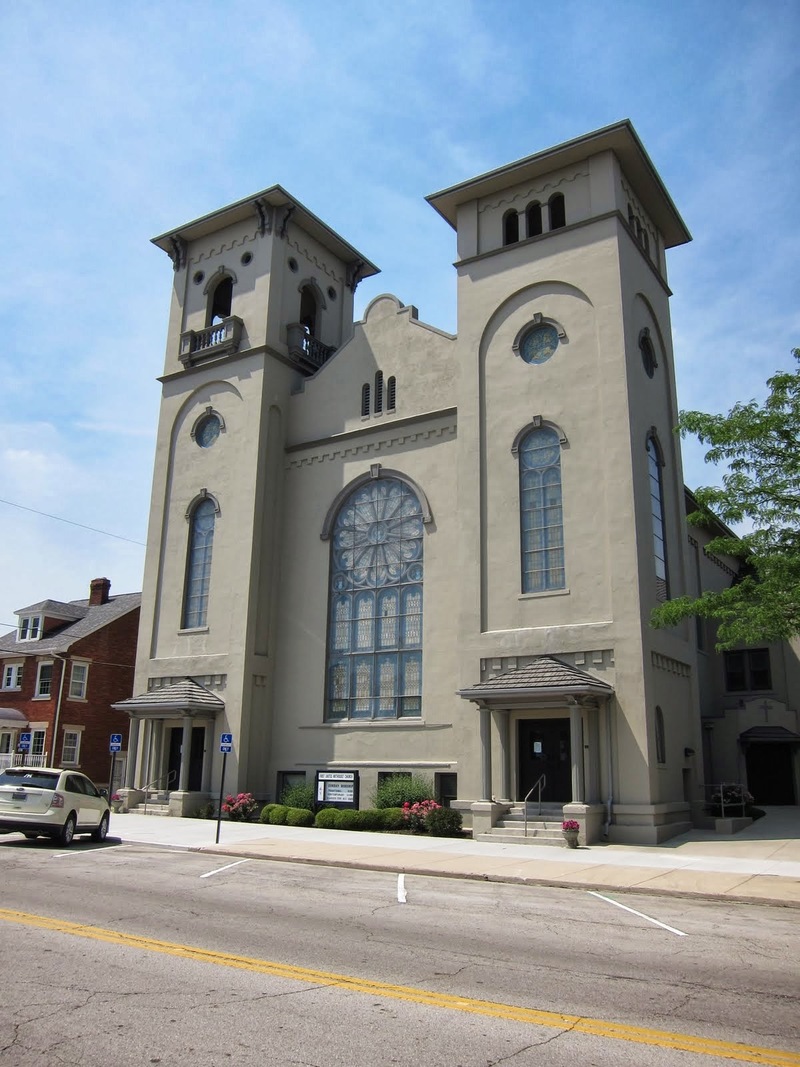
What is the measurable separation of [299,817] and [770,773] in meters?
19.6

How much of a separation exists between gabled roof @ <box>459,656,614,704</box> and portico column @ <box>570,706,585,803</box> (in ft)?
2.03

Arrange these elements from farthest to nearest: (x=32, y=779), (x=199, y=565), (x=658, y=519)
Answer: (x=199, y=565)
(x=658, y=519)
(x=32, y=779)

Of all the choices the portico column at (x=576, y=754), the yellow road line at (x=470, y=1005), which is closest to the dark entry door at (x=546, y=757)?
the portico column at (x=576, y=754)

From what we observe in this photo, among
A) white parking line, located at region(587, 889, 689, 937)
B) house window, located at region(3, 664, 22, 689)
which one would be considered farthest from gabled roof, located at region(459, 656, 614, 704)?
house window, located at region(3, 664, 22, 689)

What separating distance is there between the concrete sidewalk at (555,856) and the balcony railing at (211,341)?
58.2 ft

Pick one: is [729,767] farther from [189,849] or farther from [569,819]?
[189,849]

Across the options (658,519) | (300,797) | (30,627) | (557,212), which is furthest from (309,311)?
(30,627)

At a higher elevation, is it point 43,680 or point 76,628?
point 76,628

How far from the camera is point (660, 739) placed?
2412 centimetres

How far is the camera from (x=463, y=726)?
82.4ft

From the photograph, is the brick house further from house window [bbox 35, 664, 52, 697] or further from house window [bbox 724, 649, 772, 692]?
house window [bbox 724, 649, 772, 692]

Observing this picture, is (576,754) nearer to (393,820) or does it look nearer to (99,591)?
(393,820)

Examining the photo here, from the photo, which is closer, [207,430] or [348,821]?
[348,821]

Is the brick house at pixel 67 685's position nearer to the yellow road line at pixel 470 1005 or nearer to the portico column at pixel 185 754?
the portico column at pixel 185 754
